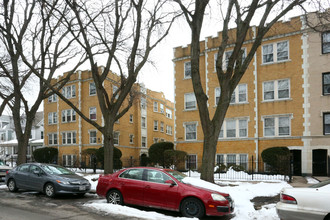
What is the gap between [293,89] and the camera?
23.0 metres

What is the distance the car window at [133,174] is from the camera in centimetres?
946

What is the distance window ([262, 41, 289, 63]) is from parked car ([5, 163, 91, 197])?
18.4 m

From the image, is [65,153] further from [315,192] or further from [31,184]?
[315,192]

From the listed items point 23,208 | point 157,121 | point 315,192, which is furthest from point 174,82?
point 315,192

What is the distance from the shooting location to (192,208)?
8.16m

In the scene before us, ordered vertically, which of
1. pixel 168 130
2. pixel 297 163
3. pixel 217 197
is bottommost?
pixel 297 163

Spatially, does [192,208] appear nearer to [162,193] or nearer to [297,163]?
[162,193]

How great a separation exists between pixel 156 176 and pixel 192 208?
5.18 feet

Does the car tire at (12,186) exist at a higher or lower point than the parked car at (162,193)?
lower

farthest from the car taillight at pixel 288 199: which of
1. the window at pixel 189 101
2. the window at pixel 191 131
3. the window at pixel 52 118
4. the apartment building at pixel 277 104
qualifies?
the window at pixel 52 118

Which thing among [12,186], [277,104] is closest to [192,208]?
[12,186]

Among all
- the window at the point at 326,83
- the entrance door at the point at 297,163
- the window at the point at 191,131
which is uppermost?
the window at the point at 326,83

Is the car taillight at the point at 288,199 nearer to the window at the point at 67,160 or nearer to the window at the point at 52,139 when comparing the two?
the window at the point at 67,160

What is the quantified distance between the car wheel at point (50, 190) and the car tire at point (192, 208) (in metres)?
5.83
